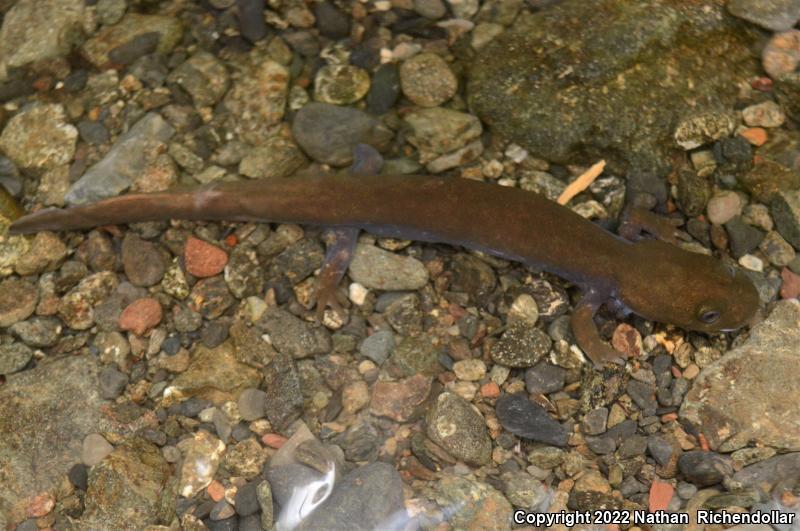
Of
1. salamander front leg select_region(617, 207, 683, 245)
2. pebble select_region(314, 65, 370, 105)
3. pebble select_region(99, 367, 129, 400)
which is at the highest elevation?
pebble select_region(314, 65, 370, 105)

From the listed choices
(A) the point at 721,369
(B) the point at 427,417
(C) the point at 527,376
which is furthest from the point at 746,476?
(B) the point at 427,417

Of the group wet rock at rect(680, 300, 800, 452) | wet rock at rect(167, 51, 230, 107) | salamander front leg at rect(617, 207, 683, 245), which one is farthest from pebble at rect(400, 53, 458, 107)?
wet rock at rect(680, 300, 800, 452)

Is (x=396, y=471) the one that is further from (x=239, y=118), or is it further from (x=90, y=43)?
(x=90, y=43)

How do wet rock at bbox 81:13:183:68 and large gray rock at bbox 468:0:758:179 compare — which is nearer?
large gray rock at bbox 468:0:758:179

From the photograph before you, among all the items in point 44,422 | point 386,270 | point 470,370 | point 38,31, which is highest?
point 38,31

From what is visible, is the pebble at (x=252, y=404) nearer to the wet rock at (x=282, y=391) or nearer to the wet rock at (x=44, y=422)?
the wet rock at (x=282, y=391)

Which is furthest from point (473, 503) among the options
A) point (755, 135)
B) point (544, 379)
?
point (755, 135)

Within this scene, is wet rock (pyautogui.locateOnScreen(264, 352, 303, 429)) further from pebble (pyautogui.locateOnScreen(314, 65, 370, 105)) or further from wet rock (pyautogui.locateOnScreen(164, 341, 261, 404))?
pebble (pyautogui.locateOnScreen(314, 65, 370, 105))

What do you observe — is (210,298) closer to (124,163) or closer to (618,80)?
(124,163)
